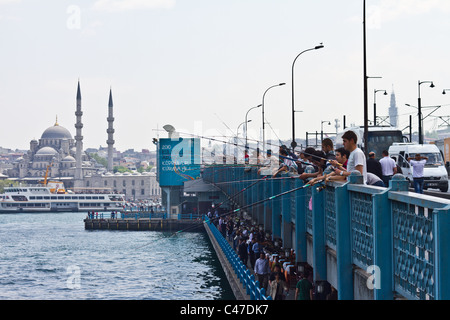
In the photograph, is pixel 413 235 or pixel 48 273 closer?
pixel 413 235

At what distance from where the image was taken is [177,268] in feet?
145

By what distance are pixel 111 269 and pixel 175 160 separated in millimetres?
36698

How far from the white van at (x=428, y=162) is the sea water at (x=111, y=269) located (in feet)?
30.8

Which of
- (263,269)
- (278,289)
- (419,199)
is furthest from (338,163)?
(263,269)

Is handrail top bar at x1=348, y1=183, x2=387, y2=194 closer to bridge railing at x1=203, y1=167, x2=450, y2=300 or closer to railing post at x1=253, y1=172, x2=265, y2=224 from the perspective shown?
bridge railing at x1=203, y1=167, x2=450, y2=300

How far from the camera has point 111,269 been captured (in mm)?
45594

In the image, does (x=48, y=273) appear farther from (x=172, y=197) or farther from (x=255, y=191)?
(x=172, y=197)

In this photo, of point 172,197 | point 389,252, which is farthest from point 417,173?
point 172,197

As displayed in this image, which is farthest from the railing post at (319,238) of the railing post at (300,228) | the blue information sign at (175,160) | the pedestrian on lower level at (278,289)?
the blue information sign at (175,160)

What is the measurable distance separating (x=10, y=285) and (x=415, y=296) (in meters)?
36.2

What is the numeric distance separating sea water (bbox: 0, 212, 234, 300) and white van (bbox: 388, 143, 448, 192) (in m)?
9.38

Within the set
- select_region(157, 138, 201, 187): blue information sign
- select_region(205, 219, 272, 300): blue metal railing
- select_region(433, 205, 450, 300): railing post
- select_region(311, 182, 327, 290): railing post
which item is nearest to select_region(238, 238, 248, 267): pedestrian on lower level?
select_region(205, 219, 272, 300): blue metal railing

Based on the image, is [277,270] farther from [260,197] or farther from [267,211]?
[260,197]
